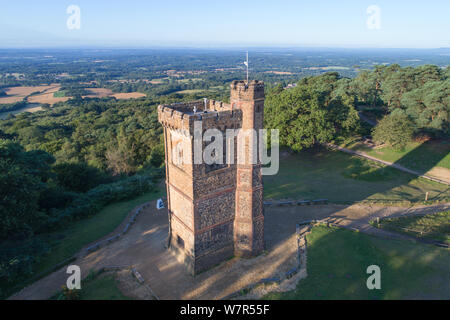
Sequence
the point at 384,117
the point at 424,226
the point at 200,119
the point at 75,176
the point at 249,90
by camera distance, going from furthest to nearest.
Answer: the point at 384,117 < the point at 75,176 < the point at 424,226 < the point at 249,90 < the point at 200,119

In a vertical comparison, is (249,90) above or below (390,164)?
above

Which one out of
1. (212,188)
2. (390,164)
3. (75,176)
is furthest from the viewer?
(390,164)

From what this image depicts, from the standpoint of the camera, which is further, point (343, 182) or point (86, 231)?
point (343, 182)

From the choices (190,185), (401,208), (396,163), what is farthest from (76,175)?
(396,163)

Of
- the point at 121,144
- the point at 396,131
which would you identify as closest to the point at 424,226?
the point at 396,131

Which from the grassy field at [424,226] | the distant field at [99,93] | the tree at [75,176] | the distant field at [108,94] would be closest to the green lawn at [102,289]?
the tree at [75,176]

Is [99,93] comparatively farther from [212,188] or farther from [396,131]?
[212,188]

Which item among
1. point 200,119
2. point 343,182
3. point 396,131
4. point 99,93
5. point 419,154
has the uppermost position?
point 99,93

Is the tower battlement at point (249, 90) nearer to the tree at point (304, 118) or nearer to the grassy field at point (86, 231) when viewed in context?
the grassy field at point (86, 231)
